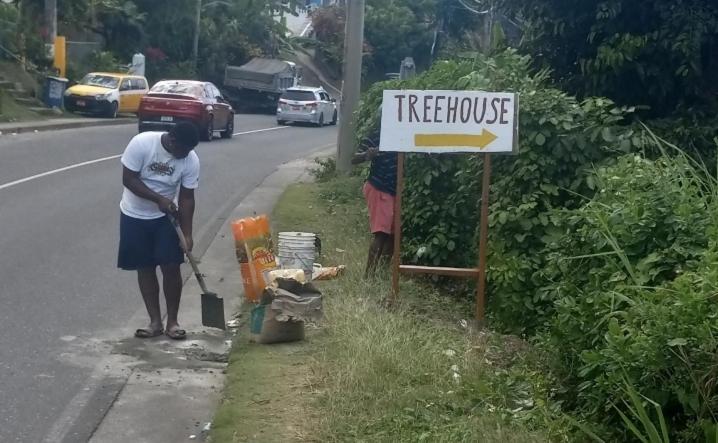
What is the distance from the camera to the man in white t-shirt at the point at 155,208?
8180mm

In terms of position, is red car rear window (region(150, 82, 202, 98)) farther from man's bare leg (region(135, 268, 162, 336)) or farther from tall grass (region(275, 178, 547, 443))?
man's bare leg (region(135, 268, 162, 336))

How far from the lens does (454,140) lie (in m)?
7.96

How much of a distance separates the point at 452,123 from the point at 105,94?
2879 cm

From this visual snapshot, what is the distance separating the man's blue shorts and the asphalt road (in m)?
0.63

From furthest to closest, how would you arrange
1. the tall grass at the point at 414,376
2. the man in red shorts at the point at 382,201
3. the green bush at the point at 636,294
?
1. the man in red shorts at the point at 382,201
2. the tall grass at the point at 414,376
3. the green bush at the point at 636,294

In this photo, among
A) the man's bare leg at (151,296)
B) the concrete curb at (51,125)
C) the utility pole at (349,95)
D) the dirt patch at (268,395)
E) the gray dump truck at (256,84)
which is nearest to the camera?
the dirt patch at (268,395)

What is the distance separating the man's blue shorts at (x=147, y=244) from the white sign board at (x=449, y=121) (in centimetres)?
172

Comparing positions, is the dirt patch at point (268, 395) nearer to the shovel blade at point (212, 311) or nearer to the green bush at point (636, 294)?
the shovel blade at point (212, 311)

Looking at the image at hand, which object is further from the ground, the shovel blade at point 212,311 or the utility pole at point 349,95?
the utility pole at point 349,95

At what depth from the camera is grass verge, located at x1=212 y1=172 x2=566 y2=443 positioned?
5.78 metres

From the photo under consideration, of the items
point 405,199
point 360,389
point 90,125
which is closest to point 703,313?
point 360,389

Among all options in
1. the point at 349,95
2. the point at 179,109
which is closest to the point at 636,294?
the point at 349,95

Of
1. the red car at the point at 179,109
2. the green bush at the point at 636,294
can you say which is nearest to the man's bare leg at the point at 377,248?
the green bush at the point at 636,294

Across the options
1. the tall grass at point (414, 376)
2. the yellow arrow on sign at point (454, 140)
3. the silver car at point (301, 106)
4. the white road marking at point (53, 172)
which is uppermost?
the yellow arrow on sign at point (454, 140)
